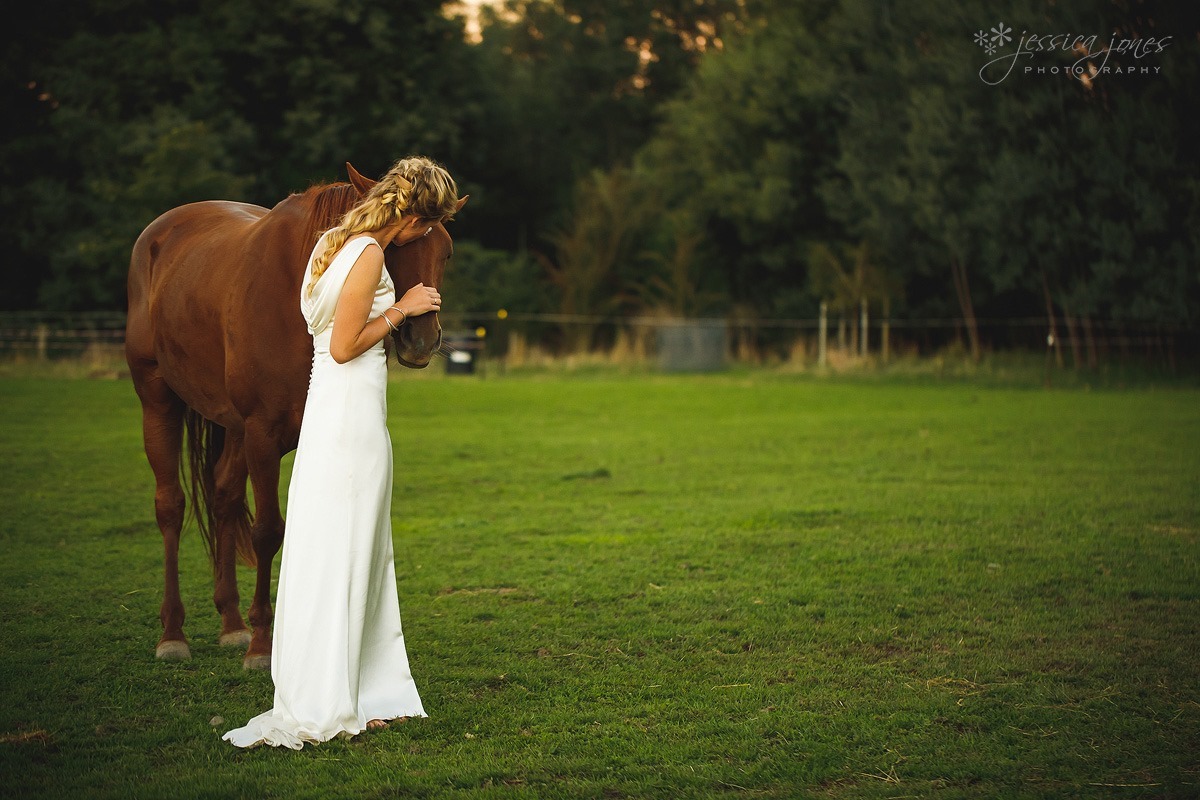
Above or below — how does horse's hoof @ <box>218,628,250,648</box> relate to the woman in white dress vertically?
below

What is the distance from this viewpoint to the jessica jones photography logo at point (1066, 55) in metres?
24.5

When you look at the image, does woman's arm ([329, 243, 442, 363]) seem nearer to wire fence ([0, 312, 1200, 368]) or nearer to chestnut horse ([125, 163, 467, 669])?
chestnut horse ([125, 163, 467, 669])

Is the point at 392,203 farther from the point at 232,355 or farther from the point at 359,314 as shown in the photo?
the point at 232,355

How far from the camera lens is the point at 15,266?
32812mm

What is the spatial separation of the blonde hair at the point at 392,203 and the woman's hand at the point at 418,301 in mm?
261

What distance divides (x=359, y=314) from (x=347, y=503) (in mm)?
671

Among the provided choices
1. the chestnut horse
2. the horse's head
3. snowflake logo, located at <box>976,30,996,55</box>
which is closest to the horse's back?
the chestnut horse

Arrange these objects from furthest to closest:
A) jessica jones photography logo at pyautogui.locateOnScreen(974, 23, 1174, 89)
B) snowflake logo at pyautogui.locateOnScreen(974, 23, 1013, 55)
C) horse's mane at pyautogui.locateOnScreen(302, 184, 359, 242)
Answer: snowflake logo at pyautogui.locateOnScreen(974, 23, 1013, 55), jessica jones photography logo at pyautogui.locateOnScreen(974, 23, 1174, 89), horse's mane at pyautogui.locateOnScreen(302, 184, 359, 242)

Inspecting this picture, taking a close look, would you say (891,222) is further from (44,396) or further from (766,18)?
(44,396)

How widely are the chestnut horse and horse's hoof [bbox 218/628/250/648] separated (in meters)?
0.01

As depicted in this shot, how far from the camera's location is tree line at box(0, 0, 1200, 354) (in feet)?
83.1

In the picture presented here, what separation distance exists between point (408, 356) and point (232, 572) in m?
1.92

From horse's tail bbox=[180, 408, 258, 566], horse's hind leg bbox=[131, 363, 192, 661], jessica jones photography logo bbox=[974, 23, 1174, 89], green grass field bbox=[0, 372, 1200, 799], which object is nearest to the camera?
Answer: green grass field bbox=[0, 372, 1200, 799]

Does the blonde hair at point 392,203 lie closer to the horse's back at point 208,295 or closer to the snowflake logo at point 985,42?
the horse's back at point 208,295
